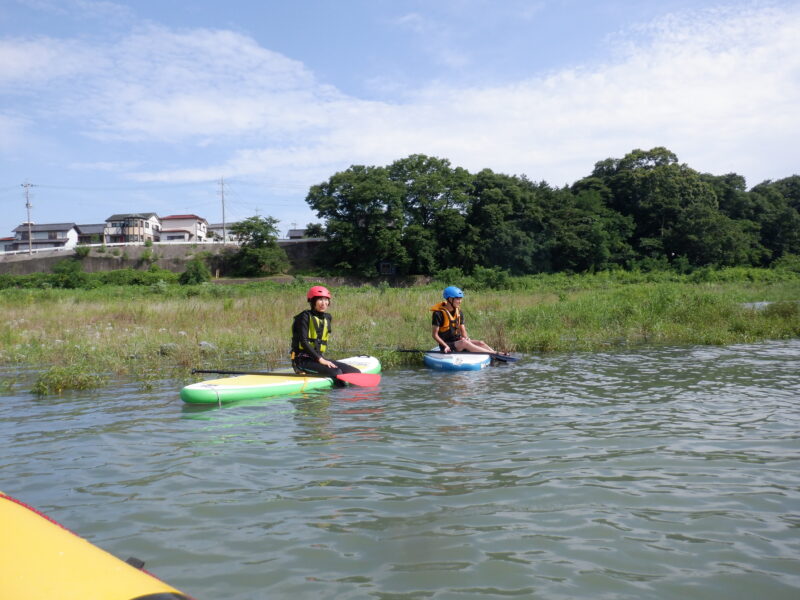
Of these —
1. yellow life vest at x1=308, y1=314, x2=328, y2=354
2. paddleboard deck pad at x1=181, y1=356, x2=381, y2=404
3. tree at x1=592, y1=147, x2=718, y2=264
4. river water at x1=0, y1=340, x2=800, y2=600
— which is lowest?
river water at x1=0, y1=340, x2=800, y2=600

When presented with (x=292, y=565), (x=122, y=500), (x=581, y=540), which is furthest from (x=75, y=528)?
(x=581, y=540)

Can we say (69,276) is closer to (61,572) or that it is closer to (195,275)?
(195,275)

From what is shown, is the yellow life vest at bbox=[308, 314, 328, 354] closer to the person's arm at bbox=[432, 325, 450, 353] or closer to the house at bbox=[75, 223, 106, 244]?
the person's arm at bbox=[432, 325, 450, 353]

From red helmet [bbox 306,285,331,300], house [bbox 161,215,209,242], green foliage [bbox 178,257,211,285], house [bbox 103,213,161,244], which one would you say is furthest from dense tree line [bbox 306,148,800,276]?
red helmet [bbox 306,285,331,300]

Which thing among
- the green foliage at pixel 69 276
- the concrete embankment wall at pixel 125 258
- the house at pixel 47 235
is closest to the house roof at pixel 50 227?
the house at pixel 47 235

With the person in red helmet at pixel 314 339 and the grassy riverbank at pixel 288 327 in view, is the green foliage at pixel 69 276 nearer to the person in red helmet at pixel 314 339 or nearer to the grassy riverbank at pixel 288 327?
the grassy riverbank at pixel 288 327

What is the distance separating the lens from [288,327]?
13633mm

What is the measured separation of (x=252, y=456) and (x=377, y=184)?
45518 mm

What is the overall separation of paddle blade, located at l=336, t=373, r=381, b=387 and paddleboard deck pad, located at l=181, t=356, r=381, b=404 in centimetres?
20

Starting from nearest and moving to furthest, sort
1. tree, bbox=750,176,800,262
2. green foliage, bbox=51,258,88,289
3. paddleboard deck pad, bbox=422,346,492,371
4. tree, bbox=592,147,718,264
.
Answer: paddleboard deck pad, bbox=422,346,492,371 → green foliage, bbox=51,258,88,289 → tree, bbox=592,147,718,264 → tree, bbox=750,176,800,262

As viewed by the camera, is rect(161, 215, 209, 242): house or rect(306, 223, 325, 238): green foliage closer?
rect(306, 223, 325, 238): green foliage

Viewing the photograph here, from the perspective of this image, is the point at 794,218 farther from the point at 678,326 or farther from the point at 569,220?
the point at 678,326

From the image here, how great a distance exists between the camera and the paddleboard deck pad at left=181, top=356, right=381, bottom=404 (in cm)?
716

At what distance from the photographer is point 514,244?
45.9m
